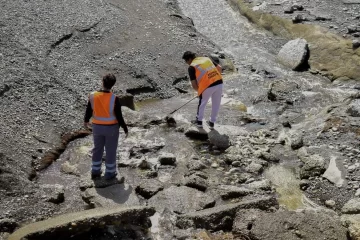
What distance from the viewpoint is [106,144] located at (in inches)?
250

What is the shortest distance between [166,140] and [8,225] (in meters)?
3.51

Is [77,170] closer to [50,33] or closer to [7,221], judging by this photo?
[7,221]

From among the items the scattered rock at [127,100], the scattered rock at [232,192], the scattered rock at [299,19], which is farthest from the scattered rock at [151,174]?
the scattered rock at [299,19]

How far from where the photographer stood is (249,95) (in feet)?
35.4

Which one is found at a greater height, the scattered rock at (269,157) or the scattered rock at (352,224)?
the scattered rock at (352,224)

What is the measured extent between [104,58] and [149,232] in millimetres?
6323

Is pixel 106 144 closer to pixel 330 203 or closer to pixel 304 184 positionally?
pixel 304 184

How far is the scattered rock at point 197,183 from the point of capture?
6.56m

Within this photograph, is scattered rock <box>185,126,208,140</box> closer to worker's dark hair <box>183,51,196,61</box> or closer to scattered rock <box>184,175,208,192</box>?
worker's dark hair <box>183,51,196,61</box>

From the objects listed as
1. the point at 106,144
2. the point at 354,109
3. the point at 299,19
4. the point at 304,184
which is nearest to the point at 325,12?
the point at 299,19

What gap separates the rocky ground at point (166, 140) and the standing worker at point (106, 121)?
31 cm

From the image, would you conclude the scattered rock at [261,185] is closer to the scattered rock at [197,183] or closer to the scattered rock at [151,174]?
the scattered rock at [197,183]

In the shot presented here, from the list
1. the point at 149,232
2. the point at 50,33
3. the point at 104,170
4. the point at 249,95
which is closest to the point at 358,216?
the point at 149,232

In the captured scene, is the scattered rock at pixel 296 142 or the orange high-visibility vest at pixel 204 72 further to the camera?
the orange high-visibility vest at pixel 204 72
